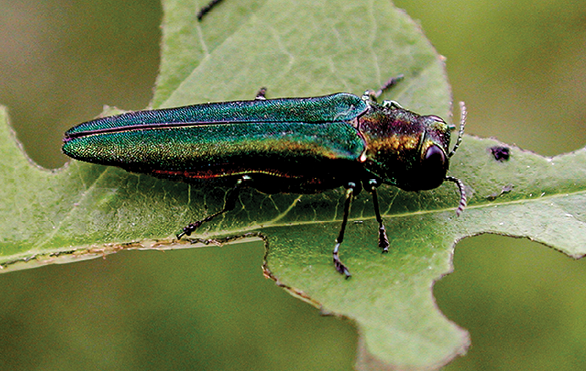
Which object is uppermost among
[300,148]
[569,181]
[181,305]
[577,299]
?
[300,148]

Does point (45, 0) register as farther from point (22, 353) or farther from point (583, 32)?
point (583, 32)

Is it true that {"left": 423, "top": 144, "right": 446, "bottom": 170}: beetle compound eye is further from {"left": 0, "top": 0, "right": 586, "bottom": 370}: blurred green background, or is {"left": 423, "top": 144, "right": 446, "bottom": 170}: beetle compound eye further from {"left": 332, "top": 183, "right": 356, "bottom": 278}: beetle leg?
{"left": 0, "top": 0, "right": 586, "bottom": 370}: blurred green background

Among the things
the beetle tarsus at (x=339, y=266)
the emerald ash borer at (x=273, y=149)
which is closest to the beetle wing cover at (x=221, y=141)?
the emerald ash borer at (x=273, y=149)

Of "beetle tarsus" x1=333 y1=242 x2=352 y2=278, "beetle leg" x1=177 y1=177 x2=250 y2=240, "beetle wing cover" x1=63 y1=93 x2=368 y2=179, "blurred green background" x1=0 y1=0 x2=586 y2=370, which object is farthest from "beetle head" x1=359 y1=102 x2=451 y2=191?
"blurred green background" x1=0 y1=0 x2=586 y2=370

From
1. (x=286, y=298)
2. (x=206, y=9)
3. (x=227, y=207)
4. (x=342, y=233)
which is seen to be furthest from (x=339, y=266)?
(x=286, y=298)

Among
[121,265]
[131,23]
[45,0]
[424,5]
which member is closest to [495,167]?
[424,5]

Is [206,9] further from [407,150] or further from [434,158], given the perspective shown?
[434,158]
